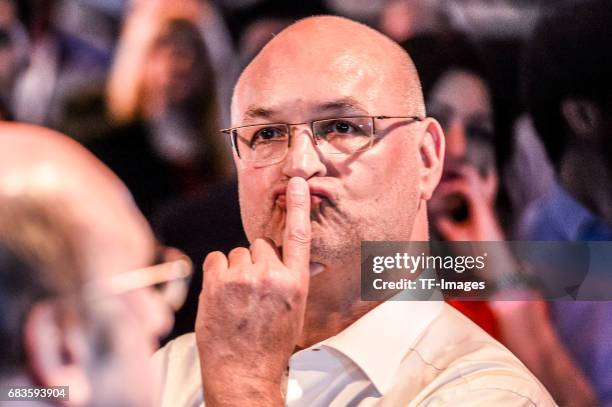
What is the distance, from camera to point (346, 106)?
1980mm

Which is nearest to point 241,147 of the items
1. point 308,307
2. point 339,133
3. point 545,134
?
point 339,133

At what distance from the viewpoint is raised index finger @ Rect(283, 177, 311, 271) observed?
5.96 feet

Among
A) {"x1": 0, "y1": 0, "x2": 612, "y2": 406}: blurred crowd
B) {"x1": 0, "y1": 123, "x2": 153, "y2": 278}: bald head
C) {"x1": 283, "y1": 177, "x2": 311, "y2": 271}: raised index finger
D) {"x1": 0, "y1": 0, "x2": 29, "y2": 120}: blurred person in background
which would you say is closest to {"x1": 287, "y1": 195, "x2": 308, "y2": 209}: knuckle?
{"x1": 283, "y1": 177, "x2": 311, "y2": 271}: raised index finger

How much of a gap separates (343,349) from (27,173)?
853 mm

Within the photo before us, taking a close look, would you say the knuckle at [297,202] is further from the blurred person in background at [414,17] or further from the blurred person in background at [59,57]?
the blurred person in background at [59,57]

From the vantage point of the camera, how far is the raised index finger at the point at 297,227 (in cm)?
182

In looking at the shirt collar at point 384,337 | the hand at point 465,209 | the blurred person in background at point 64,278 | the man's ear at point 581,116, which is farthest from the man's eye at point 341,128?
the blurred person in background at point 64,278

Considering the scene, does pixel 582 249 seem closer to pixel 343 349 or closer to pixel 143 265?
pixel 343 349

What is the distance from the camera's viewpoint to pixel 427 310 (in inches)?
79.2

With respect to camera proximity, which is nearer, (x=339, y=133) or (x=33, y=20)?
(x=339, y=133)

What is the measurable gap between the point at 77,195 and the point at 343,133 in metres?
0.75

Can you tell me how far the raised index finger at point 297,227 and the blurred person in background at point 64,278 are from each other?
382 mm

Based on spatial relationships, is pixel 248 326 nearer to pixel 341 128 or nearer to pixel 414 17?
pixel 341 128

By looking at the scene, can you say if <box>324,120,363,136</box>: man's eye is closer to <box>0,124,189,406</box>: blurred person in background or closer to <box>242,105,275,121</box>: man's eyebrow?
<box>242,105,275,121</box>: man's eyebrow
